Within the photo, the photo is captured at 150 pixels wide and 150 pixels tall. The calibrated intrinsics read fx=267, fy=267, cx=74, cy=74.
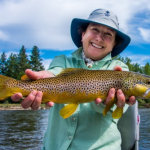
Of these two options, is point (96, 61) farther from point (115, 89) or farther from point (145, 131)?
point (145, 131)

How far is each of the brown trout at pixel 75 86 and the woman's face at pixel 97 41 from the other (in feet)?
1.72

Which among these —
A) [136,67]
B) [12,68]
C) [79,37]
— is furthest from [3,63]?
[79,37]

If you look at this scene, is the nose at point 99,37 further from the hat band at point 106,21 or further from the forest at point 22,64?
the forest at point 22,64

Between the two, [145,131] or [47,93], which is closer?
[47,93]

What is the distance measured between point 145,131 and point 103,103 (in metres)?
14.8

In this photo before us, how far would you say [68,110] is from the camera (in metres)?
3.19

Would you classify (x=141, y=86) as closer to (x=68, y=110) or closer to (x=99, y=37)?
(x=99, y=37)

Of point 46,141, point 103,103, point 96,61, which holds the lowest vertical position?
point 46,141

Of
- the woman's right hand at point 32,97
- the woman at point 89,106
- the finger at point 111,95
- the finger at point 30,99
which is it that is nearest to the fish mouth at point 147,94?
the woman at point 89,106

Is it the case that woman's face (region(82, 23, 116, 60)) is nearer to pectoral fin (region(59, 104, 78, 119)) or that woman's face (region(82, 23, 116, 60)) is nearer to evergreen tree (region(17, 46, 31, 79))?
pectoral fin (region(59, 104, 78, 119))

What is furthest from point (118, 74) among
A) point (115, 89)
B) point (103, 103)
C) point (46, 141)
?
point (46, 141)

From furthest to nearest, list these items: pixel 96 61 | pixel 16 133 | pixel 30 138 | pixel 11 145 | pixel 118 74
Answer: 1. pixel 16 133
2. pixel 30 138
3. pixel 11 145
4. pixel 96 61
5. pixel 118 74

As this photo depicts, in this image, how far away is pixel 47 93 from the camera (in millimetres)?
3246

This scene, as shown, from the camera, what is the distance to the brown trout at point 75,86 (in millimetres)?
3229
